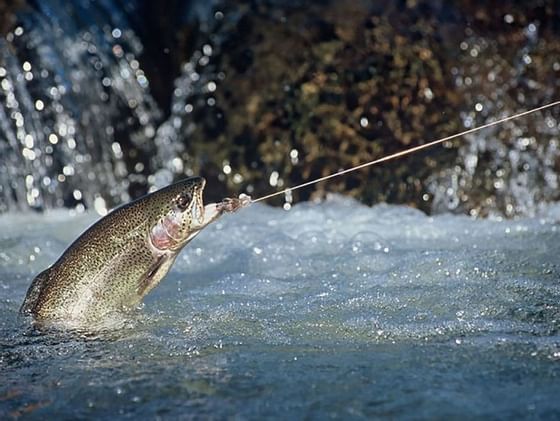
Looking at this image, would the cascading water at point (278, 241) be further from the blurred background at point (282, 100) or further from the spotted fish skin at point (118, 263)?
the spotted fish skin at point (118, 263)

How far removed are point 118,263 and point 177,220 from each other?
11.9 inches

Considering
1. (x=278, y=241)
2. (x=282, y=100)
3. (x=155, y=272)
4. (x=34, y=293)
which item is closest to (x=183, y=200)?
(x=155, y=272)

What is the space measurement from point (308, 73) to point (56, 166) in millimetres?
1983

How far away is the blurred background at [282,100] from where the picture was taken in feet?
21.0

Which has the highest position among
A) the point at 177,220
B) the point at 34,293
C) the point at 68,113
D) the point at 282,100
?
the point at 68,113

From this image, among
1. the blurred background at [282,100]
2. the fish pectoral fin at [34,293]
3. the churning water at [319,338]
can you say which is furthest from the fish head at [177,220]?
the blurred background at [282,100]

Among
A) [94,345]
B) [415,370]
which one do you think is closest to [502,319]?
[415,370]

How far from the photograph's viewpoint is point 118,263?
3.80 m

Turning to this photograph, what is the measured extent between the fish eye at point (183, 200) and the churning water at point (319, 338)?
47 cm

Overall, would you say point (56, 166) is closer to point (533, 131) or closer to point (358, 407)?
point (533, 131)

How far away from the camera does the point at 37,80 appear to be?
273 inches

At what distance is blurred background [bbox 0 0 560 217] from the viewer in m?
6.41

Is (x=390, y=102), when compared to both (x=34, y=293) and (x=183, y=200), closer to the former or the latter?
(x=183, y=200)

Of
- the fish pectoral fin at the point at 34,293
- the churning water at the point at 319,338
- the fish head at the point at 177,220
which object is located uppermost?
the fish head at the point at 177,220
